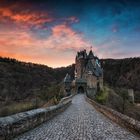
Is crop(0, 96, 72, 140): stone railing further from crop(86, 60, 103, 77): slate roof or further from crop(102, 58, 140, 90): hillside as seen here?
crop(102, 58, 140, 90): hillside

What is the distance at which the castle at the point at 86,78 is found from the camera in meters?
65.9

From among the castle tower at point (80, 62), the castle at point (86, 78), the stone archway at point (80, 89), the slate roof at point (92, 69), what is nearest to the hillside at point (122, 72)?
the castle tower at point (80, 62)

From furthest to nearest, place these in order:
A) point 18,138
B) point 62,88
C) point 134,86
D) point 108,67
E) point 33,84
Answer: point 108,67
point 134,86
point 33,84
point 62,88
point 18,138

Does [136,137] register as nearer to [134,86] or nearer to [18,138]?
[18,138]

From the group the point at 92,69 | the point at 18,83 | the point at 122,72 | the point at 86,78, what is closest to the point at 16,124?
the point at 86,78

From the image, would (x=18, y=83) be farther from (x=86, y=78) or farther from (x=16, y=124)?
(x=16, y=124)

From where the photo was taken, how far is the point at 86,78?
68250 millimetres

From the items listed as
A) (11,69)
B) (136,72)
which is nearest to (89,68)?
(11,69)

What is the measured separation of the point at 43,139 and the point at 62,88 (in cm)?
6096

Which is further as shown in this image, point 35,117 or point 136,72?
point 136,72

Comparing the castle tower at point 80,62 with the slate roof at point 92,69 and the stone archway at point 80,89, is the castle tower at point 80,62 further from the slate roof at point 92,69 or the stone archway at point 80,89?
the stone archway at point 80,89

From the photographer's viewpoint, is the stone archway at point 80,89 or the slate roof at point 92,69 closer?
the stone archway at point 80,89

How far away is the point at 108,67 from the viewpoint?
170875 mm

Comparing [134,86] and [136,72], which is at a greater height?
[136,72]
